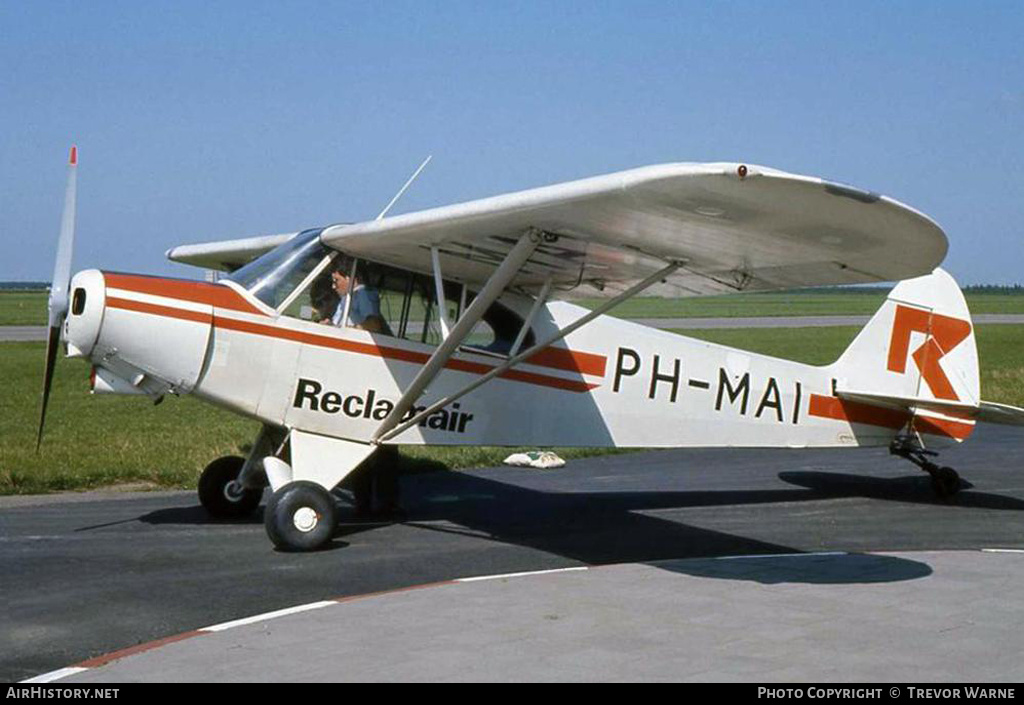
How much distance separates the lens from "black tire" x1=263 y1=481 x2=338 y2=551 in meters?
9.19

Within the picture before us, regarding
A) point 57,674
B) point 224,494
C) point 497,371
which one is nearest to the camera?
point 57,674

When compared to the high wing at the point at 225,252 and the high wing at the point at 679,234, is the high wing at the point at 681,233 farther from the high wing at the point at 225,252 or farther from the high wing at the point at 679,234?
the high wing at the point at 225,252

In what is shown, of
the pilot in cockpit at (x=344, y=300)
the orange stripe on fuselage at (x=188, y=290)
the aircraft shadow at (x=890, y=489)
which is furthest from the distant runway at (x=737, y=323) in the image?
the orange stripe on fuselage at (x=188, y=290)

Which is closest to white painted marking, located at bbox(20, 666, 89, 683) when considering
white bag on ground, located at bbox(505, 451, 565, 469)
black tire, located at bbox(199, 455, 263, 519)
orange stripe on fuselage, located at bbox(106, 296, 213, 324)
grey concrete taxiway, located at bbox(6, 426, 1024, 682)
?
grey concrete taxiway, located at bbox(6, 426, 1024, 682)

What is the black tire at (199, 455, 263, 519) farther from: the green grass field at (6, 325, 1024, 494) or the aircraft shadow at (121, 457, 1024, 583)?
the green grass field at (6, 325, 1024, 494)

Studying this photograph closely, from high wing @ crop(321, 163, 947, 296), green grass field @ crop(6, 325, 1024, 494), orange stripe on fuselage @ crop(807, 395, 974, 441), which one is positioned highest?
high wing @ crop(321, 163, 947, 296)

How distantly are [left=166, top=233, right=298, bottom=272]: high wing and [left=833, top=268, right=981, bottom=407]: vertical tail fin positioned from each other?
5.96m

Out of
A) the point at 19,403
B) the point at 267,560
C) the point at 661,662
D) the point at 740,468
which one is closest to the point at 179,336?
the point at 267,560

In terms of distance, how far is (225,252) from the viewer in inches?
515

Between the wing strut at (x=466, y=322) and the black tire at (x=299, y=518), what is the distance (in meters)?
0.93

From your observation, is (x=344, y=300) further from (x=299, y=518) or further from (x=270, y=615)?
(x=270, y=615)

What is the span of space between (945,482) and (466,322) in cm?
571

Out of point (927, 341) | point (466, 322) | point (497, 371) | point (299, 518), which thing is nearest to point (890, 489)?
point (927, 341)
